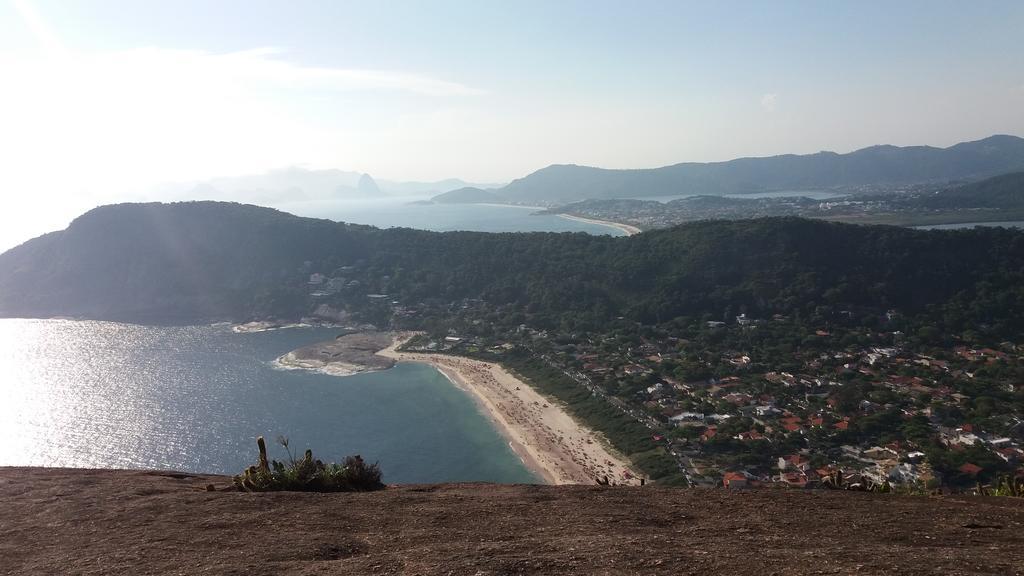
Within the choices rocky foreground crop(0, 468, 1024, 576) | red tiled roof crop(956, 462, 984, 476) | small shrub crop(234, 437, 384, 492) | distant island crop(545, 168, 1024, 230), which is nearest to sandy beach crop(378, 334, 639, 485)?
red tiled roof crop(956, 462, 984, 476)

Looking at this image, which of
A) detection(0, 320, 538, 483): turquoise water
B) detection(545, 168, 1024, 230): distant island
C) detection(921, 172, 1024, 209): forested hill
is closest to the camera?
detection(0, 320, 538, 483): turquoise water

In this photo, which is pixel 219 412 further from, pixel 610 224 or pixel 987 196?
pixel 987 196

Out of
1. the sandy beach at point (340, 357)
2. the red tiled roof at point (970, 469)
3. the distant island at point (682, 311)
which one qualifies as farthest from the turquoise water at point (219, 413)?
the red tiled roof at point (970, 469)

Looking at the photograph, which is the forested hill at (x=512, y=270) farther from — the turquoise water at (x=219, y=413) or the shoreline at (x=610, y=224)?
the shoreline at (x=610, y=224)

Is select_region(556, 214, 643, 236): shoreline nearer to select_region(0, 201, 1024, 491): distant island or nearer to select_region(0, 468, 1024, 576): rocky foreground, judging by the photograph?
select_region(0, 201, 1024, 491): distant island

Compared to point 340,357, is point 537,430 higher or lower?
lower

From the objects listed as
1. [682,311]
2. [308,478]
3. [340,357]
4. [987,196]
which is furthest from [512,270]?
[987,196]
